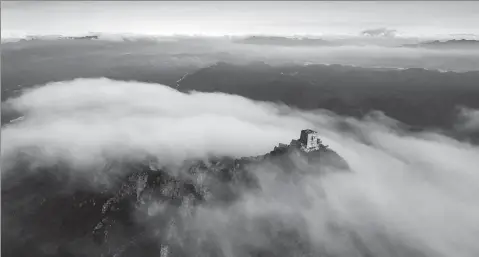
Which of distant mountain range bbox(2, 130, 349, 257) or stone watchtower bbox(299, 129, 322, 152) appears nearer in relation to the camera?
stone watchtower bbox(299, 129, 322, 152)

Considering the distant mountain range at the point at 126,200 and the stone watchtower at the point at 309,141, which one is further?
the distant mountain range at the point at 126,200

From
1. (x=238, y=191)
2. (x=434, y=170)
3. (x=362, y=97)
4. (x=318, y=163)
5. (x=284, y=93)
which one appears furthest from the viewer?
(x=238, y=191)

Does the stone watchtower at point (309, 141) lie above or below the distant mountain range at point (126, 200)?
above

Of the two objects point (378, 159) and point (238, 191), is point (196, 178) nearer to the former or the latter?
point (238, 191)

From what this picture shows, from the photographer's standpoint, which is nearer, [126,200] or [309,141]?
[309,141]

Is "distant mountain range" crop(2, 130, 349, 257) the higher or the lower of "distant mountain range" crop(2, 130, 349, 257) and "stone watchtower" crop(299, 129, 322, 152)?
the lower

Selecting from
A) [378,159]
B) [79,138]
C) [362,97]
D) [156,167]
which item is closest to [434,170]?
[378,159]

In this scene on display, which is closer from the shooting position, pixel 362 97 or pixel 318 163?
pixel 362 97

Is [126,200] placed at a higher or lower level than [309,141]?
lower
